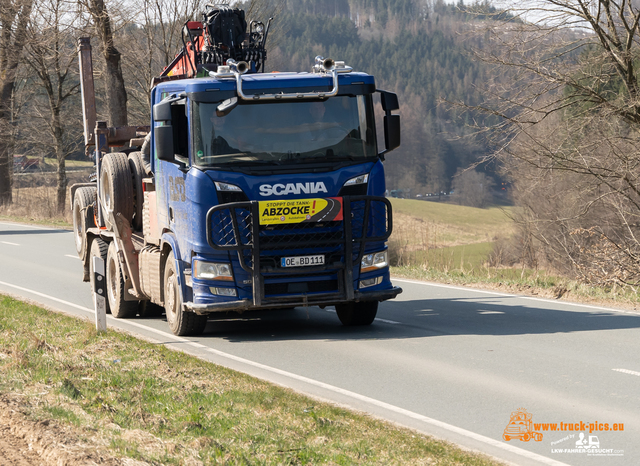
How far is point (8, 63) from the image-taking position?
119 ft

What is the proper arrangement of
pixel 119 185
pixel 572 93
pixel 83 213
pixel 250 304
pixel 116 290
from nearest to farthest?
pixel 250 304
pixel 119 185
pixel 116 290
pixel 83 213
pixel 572 93

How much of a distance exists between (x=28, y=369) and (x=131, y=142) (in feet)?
17.6

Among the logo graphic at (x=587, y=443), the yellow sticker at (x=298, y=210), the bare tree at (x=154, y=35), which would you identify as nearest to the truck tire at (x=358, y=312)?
the yellow sticker at (x=298, y=210)

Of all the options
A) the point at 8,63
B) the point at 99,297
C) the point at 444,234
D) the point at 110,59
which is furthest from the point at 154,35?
the point at 444,234

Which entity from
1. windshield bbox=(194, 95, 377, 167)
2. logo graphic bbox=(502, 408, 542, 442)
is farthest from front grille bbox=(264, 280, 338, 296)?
logo graphic bbox=(502, 408, 542, 442)

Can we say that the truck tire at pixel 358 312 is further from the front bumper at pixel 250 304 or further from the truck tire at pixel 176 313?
the truck tire at pixel 176 313

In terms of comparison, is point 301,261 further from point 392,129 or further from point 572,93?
point 572,93

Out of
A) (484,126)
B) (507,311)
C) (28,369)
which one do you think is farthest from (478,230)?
(28,369)

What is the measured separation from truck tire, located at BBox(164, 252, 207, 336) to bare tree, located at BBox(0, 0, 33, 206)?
2692cm

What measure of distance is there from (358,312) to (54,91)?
33210 mm

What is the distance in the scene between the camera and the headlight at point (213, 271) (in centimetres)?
905

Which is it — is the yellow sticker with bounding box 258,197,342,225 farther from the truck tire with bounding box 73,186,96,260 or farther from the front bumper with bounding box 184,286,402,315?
the truck tire with bounding box 73,186,96,260

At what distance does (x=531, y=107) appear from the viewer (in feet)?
53.5

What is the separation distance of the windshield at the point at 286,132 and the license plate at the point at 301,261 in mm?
1122
